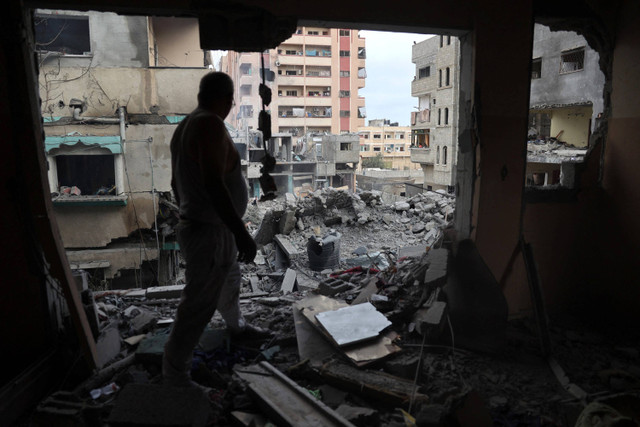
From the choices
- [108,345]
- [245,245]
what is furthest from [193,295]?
Answer: [108,345]

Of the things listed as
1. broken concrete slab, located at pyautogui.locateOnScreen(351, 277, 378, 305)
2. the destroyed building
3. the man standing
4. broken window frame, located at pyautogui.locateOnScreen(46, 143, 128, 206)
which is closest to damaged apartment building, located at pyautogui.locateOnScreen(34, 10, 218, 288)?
broken window frame, located at pyautogui.locateOnScreen(46, 143, 128, 206)

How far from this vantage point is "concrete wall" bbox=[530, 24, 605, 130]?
1720 centimetres

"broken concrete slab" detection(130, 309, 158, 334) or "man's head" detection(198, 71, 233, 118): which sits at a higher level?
"man's head" detection(198, 71, 233, 118)

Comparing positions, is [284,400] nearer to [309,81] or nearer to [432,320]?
[432,320]

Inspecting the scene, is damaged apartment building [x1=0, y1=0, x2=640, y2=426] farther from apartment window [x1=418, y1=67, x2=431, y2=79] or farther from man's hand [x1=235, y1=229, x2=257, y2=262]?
apartment window [x1=418, y1=67, x2=431, y2=79]

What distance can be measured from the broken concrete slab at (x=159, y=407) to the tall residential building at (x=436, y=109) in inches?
1038

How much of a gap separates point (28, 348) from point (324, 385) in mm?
2153

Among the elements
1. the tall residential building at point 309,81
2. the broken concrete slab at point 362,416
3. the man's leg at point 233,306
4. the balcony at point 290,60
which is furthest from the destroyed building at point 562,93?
the balcony at point 290,60

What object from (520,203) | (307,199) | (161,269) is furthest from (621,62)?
(161,269)

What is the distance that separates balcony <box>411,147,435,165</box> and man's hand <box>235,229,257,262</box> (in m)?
29.9

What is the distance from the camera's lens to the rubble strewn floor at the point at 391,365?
2.52 meters

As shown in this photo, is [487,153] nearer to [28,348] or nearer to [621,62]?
[621,62]

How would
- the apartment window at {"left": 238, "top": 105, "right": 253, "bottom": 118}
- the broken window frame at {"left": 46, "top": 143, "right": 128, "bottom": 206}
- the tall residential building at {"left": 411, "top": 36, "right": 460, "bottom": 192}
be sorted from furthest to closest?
the apartment window at {"left": 238, "top": 105, "right": 253, "bottom": 118} < the tall residential building at {"left": 411, "top": 36, "right": 460, "bottom": 192} < the broken window frame at {"left": 46, "top": 143, "right": 128, "bottom": 206}

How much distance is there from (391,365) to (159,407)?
5.43ft
